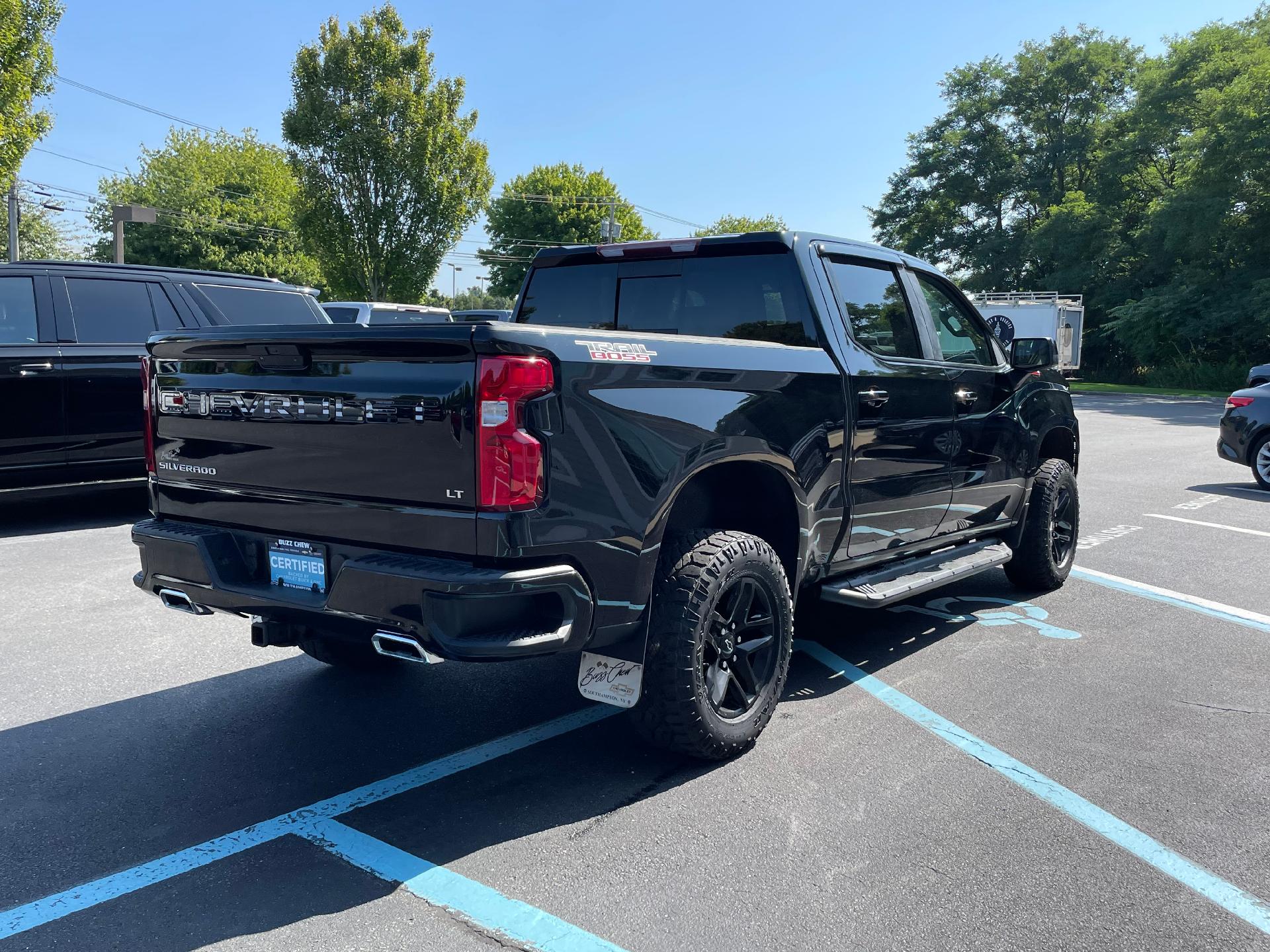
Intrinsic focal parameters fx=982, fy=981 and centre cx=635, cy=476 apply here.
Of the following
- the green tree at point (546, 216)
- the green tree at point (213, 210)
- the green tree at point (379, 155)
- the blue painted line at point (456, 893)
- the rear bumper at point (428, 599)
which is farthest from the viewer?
the green tree at point (546, 216)

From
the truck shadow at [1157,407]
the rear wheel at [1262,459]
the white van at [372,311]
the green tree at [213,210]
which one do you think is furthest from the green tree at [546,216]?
the rear wheel at [1262,459]

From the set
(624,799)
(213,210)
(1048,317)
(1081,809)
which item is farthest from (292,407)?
(213,210)

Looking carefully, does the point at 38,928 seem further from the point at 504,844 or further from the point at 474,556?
the point at 474,556

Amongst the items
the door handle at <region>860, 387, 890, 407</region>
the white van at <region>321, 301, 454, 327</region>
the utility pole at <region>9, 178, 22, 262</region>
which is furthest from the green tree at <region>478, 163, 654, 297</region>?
the door handle at <region>860, 387, 890, 407</region>

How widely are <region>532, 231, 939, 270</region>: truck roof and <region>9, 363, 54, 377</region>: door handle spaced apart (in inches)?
183

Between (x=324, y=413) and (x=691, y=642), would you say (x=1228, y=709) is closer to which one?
(x=691, y=642)

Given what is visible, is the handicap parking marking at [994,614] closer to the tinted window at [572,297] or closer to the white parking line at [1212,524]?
the tinted window at [572,297]

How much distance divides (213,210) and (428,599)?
52.7 metres

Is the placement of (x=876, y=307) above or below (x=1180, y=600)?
above

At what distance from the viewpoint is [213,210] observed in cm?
4934

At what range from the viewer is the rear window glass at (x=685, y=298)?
13.9 ft

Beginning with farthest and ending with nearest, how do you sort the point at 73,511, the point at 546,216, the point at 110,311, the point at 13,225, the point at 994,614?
the point at 546,216 < the point at 13,225 < the point at 73,511 < the point at 110,311 < the point at 994,614

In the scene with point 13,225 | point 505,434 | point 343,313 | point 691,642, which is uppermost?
point 13,225

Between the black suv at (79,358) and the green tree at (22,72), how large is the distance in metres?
9.57
